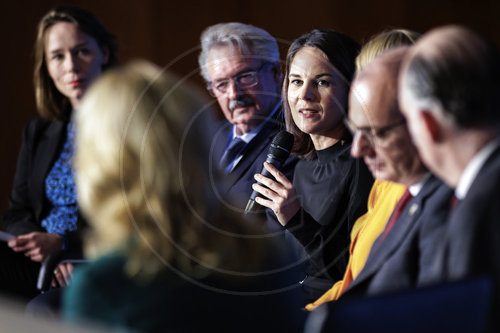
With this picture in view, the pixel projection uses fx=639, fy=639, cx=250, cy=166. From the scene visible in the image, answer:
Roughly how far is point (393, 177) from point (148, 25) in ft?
8.59

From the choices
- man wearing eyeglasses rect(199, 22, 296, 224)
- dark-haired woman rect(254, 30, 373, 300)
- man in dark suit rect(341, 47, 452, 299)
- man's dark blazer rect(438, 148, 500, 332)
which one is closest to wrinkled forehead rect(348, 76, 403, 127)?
man in dark suit rect(341, 47, 452, 299)

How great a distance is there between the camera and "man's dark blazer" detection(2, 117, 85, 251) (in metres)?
2.25

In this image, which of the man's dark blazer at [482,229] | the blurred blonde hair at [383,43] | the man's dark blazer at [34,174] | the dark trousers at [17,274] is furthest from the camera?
the man's dark blazer at [34,174]

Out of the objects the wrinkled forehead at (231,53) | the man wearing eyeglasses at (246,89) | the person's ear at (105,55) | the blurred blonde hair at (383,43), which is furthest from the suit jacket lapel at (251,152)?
the person's ear at (105,55)

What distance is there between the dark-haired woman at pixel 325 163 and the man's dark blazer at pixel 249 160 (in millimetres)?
85

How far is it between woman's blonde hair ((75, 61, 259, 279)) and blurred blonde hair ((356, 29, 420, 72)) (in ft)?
1.65

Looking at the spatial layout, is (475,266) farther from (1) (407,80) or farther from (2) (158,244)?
(2) (158,244)

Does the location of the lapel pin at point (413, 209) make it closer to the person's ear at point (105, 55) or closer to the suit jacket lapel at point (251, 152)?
the suit jacket lapel at point (251, 152)

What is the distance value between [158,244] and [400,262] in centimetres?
40

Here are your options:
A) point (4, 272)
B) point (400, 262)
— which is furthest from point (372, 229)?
point (4, 272)

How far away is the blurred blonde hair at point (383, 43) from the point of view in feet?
4.42

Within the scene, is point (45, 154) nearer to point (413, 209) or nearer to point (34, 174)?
point (34, 174)

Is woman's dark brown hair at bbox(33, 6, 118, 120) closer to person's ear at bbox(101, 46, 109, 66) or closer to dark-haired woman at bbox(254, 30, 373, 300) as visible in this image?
person's ear at bbox(101, 46, 109, 66)

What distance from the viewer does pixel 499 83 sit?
0.90 metres
